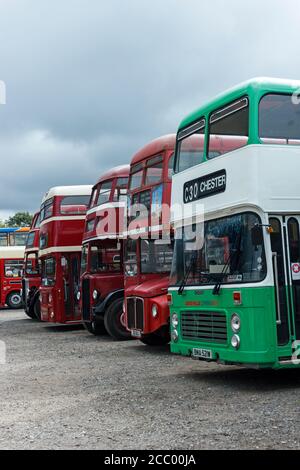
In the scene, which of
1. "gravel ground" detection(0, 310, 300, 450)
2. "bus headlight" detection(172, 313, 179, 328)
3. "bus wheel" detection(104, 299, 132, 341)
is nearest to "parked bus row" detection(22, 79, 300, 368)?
"bus headlight" detection(172, 313, 179, 328)

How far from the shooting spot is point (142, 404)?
7609 mm

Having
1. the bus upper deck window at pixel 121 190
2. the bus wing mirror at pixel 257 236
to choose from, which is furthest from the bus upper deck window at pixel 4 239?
the bus wing mirror at pixel 257 236

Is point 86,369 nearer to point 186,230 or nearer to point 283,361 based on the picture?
point 186,230

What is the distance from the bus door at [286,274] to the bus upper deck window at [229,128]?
1.12 metres

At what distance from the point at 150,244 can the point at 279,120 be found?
494 cm

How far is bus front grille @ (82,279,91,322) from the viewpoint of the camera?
16.0m

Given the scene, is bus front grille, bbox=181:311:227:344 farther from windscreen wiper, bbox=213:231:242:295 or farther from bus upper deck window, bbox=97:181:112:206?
bus upper deck window, bbox=97:181:112:206

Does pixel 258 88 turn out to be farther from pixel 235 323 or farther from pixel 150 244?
pixel 150 244

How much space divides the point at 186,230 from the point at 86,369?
300 cm

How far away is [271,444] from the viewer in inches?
221

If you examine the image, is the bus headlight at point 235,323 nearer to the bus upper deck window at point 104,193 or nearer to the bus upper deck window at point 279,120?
the bus upper deck window at point 279,120

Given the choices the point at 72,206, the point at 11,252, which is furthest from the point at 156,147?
the point at 11,252

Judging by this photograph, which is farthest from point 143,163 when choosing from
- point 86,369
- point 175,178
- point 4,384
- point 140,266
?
point 4,384

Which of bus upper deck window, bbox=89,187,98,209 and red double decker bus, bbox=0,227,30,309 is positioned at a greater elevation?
bus upper deck window, bbox=89,187,98,209
